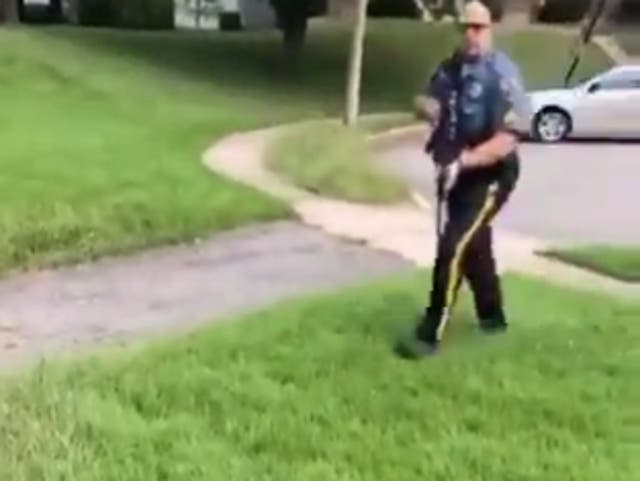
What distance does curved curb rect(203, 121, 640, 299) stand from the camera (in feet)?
42.4

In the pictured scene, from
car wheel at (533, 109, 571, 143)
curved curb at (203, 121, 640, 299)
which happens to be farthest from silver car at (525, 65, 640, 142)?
curved curb at (203, 121, 640, 299)

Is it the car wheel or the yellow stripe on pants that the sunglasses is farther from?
the car wheel

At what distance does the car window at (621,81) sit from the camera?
102 ft

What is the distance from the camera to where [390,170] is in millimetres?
22062

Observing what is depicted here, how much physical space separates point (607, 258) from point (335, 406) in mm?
6566

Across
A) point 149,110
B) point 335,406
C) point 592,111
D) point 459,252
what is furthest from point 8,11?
point 335,406

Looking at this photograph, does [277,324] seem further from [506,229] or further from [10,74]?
[10,74]

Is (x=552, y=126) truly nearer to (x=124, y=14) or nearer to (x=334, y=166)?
(x=334, y=166)

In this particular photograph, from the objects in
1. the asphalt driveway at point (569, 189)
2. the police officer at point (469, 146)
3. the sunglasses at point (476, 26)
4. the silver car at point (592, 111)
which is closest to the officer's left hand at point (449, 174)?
the police officer at point (469, 146)

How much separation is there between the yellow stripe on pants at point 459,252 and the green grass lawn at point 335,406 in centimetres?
23

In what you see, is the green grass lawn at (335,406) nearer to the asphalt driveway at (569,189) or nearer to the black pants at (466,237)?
the black pants at (466,237)

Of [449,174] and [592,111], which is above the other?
[449,174]

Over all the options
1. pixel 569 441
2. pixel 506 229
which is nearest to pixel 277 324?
pixel 569 441

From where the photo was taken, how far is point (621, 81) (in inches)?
1221
